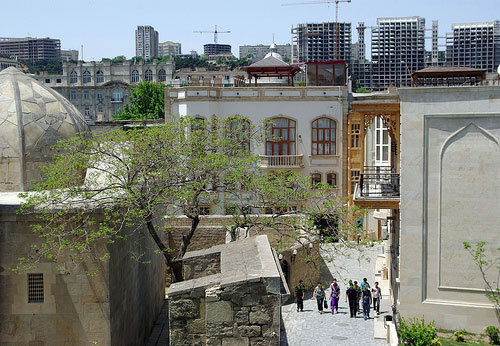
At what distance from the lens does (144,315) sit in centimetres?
2189

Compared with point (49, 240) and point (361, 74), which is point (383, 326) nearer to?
point (49, 240)

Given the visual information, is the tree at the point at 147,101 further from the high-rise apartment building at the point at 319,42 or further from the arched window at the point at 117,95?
→ the high-rise apartment building at the point at 319,42

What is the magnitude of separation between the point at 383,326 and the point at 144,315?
7582 mm

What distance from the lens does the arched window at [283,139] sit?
43.8 metres

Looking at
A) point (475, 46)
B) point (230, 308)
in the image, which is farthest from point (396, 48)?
Result: point (230, 308)

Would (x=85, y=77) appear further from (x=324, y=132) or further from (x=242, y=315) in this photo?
(x=242, y=315)

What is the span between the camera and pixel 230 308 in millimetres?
13492

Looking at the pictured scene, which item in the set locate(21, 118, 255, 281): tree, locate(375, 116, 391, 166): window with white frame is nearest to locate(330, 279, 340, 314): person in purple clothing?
locate(21, 118, 255, 281): tree

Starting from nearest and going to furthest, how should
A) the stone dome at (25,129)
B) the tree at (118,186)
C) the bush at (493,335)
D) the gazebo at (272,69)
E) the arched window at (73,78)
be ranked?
the tree at (118,186)
the bush at (493,335)
the stone dome at (25,129)
the gazebo at (272,69)
the arched window at (73,78)

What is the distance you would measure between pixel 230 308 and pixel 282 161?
3050 cm

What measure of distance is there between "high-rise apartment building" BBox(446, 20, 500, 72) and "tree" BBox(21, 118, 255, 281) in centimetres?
11633

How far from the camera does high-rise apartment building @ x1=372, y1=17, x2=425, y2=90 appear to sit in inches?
5167

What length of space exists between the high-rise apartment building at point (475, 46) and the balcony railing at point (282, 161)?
306 feet

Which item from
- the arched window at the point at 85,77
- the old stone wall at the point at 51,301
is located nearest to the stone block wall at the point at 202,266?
the old stone wall at the point at 51,301
